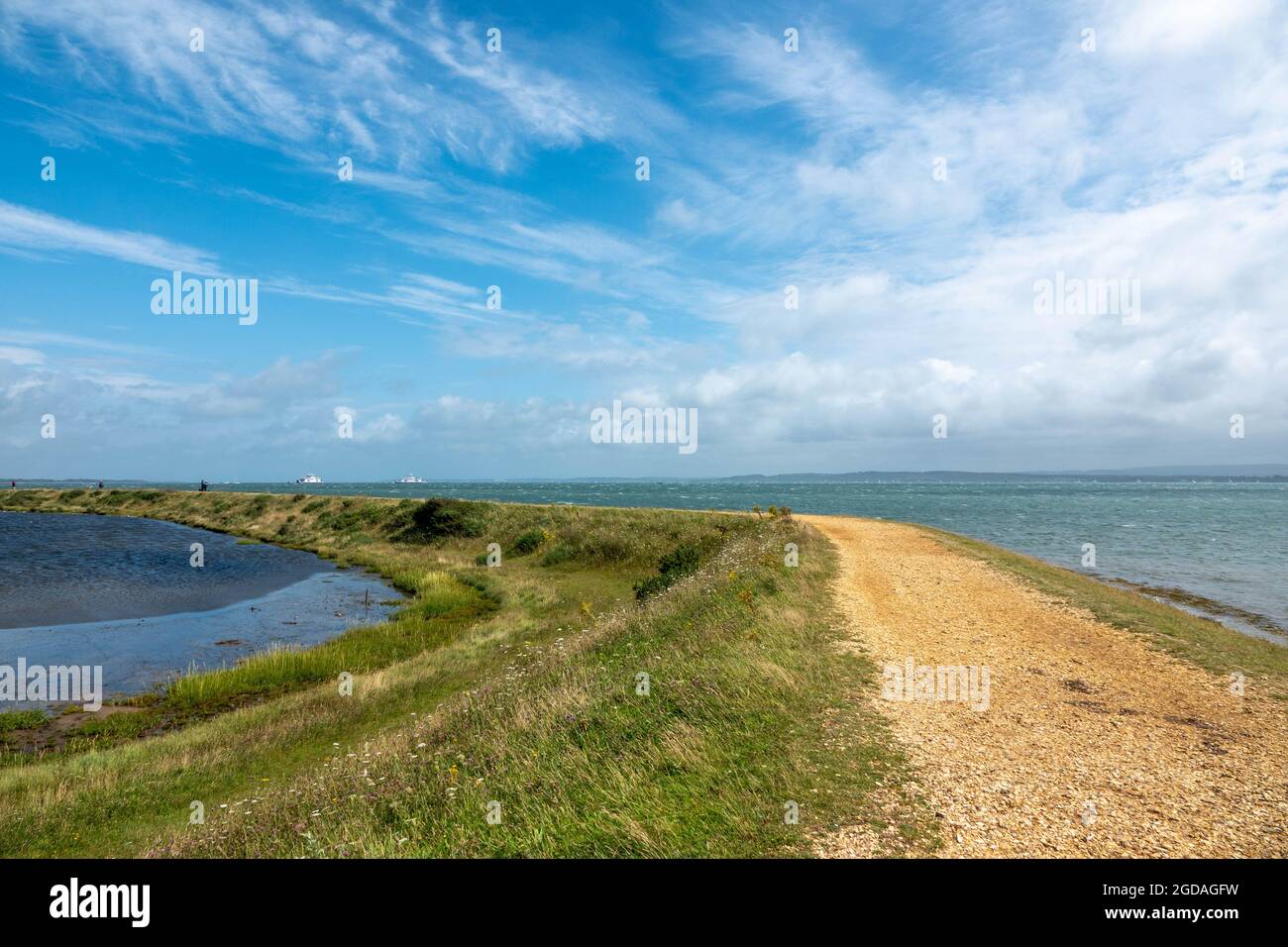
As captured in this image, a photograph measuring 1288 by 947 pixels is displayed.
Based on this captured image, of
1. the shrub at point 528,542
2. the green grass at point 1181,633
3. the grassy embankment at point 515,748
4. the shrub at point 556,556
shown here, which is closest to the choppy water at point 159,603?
the grassy embankment at point 515,748

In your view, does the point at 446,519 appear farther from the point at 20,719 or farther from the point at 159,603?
the point at 20,719

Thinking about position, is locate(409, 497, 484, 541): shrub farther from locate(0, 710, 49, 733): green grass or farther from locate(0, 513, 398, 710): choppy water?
locate(0, 710, 49, 733): green grass

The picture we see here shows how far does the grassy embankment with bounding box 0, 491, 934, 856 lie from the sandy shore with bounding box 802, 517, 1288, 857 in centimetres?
76

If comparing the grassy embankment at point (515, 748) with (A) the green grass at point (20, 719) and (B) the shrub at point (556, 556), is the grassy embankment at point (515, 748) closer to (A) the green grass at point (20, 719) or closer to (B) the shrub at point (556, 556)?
(A) the green grass at point (20, 719)

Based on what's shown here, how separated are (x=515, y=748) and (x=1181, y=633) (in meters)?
17.9

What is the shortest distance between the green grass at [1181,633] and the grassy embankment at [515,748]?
801 centimetres

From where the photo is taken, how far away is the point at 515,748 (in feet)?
32.3

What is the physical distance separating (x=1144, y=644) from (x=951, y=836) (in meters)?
12.9

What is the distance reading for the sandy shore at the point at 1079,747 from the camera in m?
6.70

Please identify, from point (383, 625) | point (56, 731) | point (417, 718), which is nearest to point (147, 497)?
point (383, 625)

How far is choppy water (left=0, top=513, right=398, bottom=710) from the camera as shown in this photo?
76.9 feet

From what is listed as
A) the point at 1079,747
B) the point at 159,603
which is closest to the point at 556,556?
the point at 159,603
